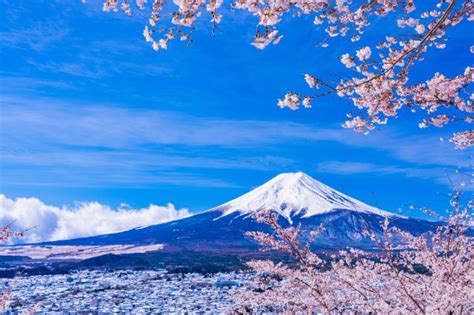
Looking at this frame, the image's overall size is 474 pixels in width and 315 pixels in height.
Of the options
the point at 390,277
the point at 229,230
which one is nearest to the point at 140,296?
the point at 390,277

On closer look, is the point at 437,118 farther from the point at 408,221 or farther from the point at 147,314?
the point at 408,221

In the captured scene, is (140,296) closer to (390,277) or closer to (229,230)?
(390,277)

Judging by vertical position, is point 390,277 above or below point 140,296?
above

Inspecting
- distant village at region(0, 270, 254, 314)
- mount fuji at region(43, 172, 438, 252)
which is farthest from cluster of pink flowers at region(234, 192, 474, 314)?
mount fuji at region(43, 172, 438, 252)

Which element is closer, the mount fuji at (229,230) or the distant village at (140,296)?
the distant village at (140,296)

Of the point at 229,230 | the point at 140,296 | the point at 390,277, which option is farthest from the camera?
the point at 229,230

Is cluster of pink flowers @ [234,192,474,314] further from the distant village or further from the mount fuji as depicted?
the mount fuji

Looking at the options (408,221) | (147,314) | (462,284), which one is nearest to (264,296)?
(462,284)

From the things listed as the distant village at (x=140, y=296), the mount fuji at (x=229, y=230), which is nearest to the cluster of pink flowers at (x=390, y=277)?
the distant village at (x=140, y=296)

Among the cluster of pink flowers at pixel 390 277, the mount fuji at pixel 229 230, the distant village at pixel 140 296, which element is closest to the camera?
the cluster of pink flowers at pixel 390 277

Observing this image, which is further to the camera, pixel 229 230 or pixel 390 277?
pixel 229 230

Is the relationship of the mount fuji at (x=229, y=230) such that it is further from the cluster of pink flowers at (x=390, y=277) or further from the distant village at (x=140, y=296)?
the cluster of pink flowers at (x=390, y=277)
